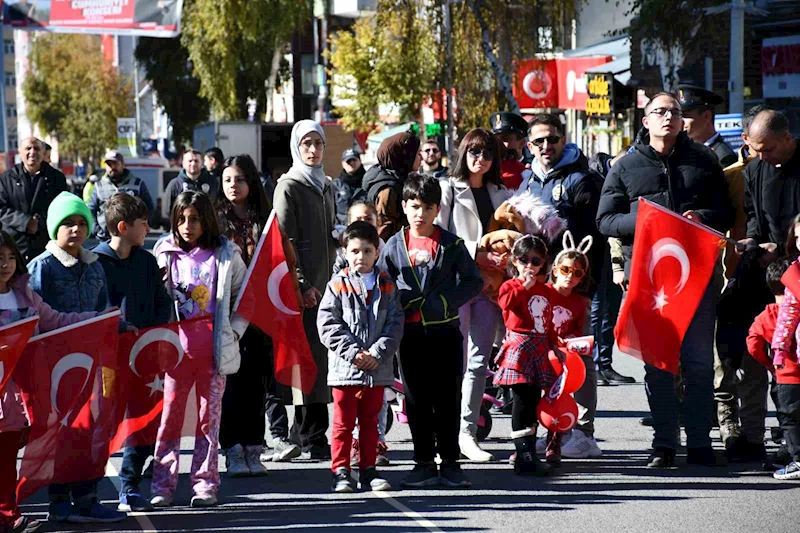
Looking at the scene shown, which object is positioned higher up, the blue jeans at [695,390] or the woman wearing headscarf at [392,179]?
the woman wearing headscarf at [392,179]

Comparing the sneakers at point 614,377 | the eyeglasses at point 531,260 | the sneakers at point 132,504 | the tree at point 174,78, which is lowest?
the sneakers at point 614,377

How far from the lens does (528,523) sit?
7.20 meters

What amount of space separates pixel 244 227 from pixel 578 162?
2.18 metres

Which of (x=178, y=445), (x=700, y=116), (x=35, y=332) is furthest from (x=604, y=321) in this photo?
(x=35, y=332)

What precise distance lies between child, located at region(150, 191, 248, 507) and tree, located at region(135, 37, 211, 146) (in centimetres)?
4711

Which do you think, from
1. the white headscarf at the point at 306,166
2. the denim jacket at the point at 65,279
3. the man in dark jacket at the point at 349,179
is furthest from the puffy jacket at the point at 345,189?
the denim jacket at the point at 65,279

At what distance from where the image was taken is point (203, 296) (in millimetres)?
8008

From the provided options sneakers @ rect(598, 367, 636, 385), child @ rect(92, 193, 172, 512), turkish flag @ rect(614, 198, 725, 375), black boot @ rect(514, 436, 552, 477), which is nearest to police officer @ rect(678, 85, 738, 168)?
turkish flag @ rect(614, 198, 725, 375)

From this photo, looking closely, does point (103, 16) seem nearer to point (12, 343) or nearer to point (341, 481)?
point (341, 481)

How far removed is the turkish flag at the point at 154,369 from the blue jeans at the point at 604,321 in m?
5.41

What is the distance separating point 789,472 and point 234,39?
37399mm

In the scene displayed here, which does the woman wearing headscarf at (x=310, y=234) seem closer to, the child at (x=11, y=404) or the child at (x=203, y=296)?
the child at (x=203, y=296)

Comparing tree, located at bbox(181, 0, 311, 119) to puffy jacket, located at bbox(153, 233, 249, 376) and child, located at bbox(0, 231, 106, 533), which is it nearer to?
puffy jacket, located at bbox(153, 233, 249, 376)

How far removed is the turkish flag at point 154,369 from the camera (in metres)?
7.73
